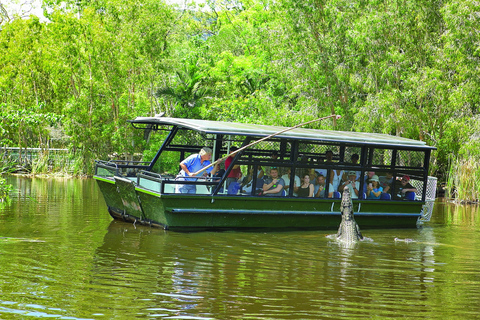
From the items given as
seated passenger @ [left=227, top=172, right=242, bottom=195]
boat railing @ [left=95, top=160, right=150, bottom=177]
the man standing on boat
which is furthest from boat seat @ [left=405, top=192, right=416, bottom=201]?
boat railing @ [left=95, top=160, right=150, bottom=177]

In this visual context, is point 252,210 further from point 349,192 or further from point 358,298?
point 358,298

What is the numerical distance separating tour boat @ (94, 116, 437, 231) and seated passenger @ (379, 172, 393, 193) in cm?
6

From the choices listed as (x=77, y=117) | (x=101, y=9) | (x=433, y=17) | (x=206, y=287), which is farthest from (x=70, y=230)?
(x=101, y=9)

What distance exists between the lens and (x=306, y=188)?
525 inches

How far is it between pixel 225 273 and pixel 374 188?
6.52m

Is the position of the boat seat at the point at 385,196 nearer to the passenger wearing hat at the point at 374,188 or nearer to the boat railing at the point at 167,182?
the passenger wearing hat at the point at 374,188

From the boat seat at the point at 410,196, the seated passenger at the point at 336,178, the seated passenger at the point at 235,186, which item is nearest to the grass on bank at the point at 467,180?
the boat seat at the point at 410,196

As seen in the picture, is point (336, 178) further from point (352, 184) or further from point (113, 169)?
point (113, 169)

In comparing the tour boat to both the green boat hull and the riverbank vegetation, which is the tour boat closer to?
the green boat hull

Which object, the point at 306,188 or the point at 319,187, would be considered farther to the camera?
the point at 319,187

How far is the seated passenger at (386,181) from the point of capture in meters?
14.4

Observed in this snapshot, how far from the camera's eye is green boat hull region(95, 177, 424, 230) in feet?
39.8

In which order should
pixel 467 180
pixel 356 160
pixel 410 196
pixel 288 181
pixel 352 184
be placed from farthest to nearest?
pixel 467 180 → pixel 410 196 → pixel 356 160 → pixel 352 184 → pixel 288 181

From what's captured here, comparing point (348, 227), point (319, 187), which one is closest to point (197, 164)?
point (319, 187)
